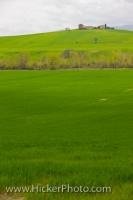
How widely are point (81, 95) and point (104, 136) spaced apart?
26.9m

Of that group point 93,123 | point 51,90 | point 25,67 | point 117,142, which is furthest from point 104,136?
point 25,67

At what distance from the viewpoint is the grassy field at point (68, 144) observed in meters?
13.4

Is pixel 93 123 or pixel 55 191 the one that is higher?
pixel 55 191

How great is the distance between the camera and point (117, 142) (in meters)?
20.7

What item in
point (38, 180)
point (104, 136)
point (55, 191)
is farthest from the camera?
point (104, 136)

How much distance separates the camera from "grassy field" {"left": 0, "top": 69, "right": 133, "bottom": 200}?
13.4m

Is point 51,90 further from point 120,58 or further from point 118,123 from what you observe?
point 120,58

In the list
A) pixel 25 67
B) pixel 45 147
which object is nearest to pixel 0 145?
A: pixel 45 147

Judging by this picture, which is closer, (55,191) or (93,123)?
(55,191)

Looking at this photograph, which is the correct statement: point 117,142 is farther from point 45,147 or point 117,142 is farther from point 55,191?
point 55,191

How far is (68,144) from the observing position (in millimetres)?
20156

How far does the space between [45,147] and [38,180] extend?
241 inches

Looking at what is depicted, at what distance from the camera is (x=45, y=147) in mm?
19547

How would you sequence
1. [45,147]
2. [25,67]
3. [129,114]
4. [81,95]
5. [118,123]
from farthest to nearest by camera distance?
[25,67], [81,95], [129,114], [118,123], [45,147]
